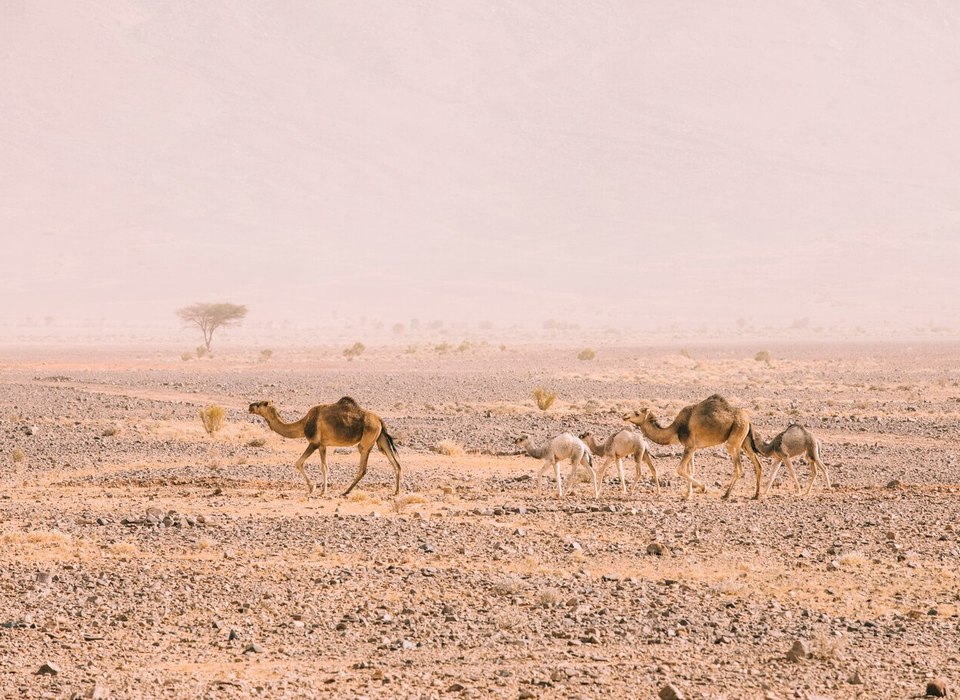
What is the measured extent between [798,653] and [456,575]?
377 centimetres

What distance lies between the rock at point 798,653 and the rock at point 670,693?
1307mm

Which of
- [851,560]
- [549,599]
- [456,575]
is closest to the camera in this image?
[549,599]

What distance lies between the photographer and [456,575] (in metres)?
12.8

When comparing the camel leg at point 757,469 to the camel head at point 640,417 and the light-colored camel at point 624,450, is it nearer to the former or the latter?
the light-colored camel at point 624,450

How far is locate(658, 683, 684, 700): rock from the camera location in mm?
9086

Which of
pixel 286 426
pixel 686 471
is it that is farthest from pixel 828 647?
pixel 286 426

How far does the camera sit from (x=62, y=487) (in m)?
19.2

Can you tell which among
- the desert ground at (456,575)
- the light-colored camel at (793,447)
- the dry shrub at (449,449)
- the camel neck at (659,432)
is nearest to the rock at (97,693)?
the desert ground at (456,575)

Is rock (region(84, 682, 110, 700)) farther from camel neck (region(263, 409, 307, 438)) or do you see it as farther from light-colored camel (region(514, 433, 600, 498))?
light-colored camel (region(514, 433, 600, 498))

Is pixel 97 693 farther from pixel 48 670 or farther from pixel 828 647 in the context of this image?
pixel 828 647

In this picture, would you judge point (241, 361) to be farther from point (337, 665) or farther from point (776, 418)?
point (337, 665)

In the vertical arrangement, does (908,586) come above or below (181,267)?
below

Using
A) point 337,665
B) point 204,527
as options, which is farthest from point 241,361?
point 337,665

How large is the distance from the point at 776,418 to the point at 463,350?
5244cm
